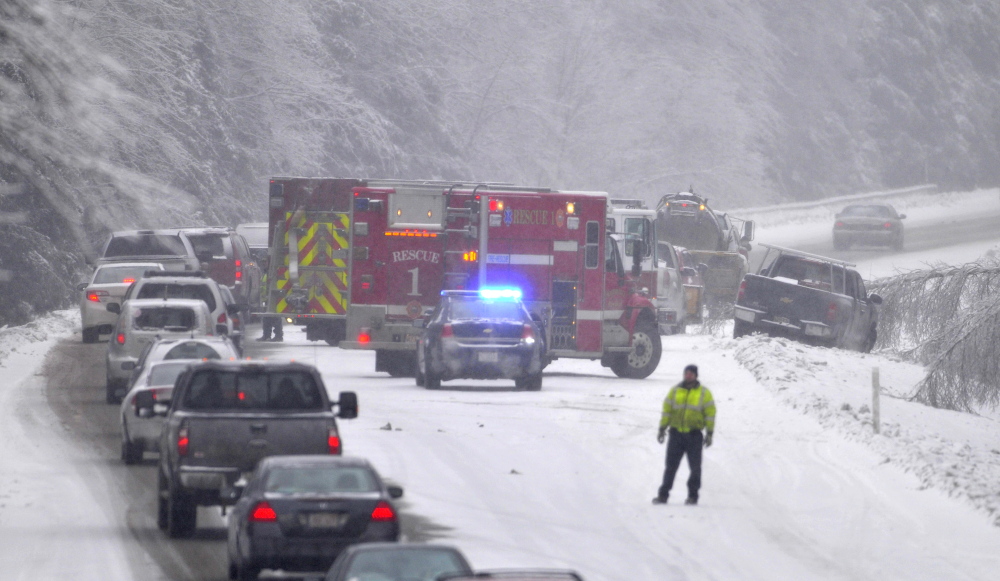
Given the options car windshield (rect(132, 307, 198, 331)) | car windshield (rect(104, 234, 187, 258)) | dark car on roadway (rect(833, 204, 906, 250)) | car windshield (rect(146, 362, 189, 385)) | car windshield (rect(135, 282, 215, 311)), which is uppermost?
dark car on roadway (rect(833, 204, 906, 250))

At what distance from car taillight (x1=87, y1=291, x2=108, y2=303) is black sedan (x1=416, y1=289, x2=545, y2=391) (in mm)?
7479

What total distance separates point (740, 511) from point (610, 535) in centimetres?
176

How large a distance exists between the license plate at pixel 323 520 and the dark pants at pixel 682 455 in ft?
17.0

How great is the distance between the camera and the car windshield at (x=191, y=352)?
17.5 metres

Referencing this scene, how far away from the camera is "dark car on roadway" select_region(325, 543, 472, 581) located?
7973 millimetres

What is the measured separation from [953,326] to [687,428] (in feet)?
30.5

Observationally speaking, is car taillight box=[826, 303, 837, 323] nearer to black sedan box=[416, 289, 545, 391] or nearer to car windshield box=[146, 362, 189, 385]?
black sedan box=[416, 289, 545, 391]

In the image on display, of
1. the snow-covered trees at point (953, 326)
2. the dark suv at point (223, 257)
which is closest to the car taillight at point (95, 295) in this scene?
the dark suv at point (223, 257)

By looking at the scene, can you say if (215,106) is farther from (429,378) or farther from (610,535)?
(610,535)

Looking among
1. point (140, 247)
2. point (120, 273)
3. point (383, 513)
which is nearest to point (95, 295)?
point (120, 273)

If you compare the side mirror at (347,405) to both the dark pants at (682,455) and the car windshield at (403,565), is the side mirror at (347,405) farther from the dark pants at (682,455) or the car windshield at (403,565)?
the car windshield at (403,565)

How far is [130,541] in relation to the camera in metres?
12.7

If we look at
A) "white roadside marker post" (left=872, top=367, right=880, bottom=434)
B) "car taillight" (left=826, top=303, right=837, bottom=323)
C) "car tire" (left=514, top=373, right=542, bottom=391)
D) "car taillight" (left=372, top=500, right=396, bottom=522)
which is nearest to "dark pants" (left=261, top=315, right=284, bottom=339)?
"car tire" (left=514, top=373, right=542, bottom=391)

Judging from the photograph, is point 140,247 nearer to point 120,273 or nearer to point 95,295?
point 120,273
